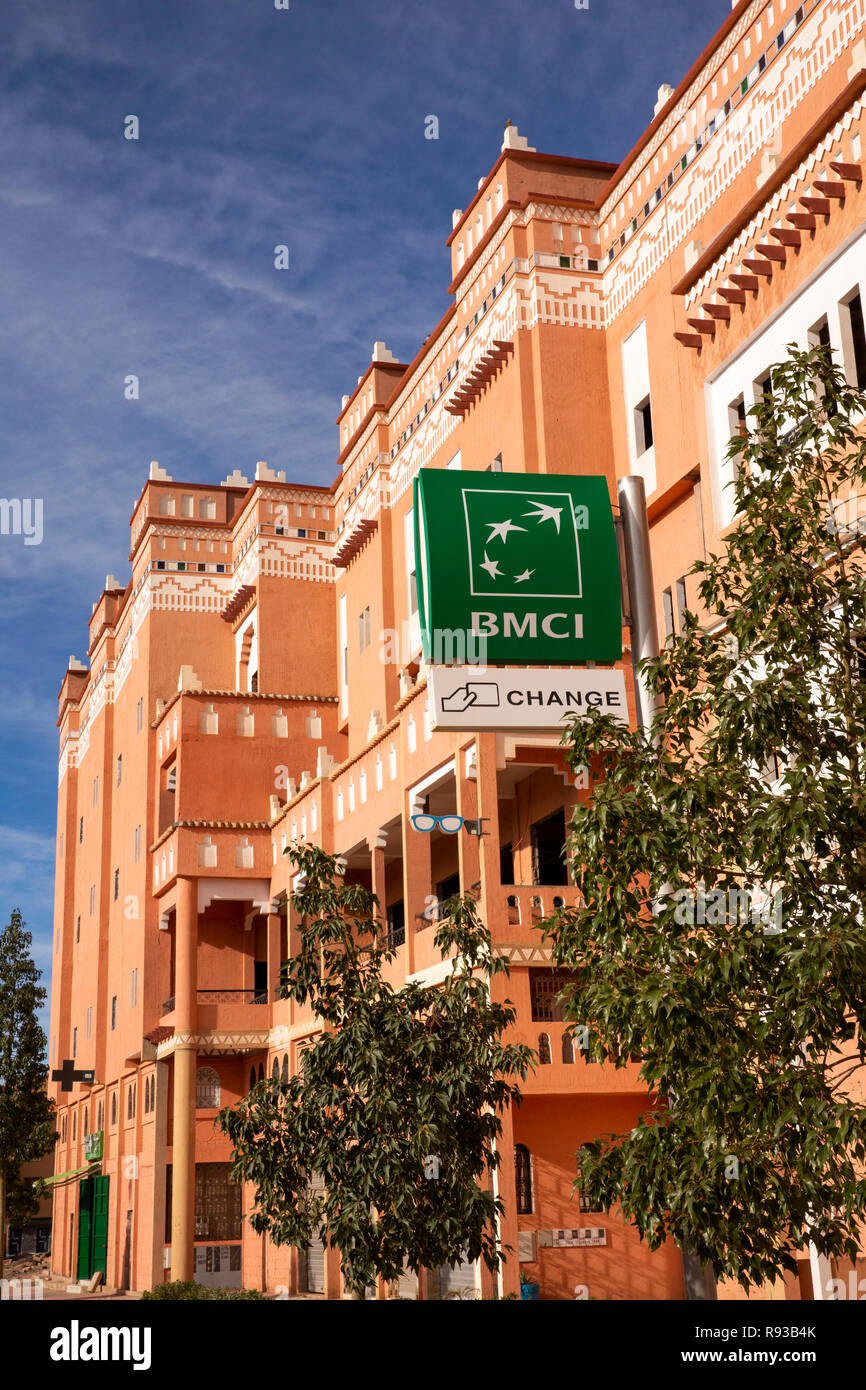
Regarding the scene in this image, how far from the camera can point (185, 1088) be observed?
34.8m

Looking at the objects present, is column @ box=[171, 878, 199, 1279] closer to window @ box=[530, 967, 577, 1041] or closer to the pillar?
the pillar

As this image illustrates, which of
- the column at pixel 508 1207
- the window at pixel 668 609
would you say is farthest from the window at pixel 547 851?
the column at pixel 508 1207

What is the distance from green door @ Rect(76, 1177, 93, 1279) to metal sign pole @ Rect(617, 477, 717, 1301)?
4026cm

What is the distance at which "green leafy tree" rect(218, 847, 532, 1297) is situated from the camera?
44.5 feet

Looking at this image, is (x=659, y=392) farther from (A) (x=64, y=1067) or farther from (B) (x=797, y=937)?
(A) (x=64, y=1067)

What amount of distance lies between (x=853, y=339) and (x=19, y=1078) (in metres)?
39.8

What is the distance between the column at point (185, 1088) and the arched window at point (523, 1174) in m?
13.6

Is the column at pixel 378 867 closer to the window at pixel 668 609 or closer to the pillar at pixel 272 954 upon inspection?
the pillar at pixel 272 954

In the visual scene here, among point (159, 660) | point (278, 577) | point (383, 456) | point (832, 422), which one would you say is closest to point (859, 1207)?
point (832, 422)

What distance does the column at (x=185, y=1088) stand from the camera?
111ft

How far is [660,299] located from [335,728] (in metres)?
17.6

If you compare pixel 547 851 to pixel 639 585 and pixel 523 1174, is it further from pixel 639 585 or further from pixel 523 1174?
pixel 639 585

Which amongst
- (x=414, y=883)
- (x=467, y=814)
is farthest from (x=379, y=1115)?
(x=414, y=883)

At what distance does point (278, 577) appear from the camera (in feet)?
137
